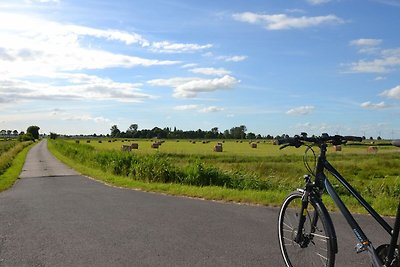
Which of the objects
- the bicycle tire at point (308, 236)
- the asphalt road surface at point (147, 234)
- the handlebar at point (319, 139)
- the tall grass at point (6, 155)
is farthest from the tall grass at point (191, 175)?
the handlebar at point (319, 139)

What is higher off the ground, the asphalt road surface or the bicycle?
the bicycle

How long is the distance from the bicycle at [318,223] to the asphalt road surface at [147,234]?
0.81 metres

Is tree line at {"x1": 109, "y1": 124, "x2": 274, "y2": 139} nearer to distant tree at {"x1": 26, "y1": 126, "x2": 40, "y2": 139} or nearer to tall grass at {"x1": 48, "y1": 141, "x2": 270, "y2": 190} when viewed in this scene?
distant tree at {"x1": 26, "y1": 126, "x2": 40, "y2": 139}

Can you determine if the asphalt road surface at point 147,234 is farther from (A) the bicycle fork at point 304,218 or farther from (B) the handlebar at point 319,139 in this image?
(B) the handlebar at point 319,139

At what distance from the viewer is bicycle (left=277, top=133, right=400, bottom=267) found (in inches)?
146

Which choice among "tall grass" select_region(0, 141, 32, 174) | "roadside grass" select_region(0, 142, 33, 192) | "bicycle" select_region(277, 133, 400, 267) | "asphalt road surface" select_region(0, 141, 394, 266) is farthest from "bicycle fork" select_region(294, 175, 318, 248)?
"tall grass" select_region(0, 141, 32, 174)

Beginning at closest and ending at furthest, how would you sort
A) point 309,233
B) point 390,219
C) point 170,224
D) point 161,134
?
point 309,233, point 170,224, point 390,219, point 161,134

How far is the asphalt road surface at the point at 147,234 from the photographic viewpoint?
568 centimetres

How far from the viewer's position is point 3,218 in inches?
357

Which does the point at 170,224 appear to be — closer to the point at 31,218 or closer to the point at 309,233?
the point at 31,218

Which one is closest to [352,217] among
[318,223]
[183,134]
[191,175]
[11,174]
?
[318,223]

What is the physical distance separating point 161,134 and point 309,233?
15034 centimetres

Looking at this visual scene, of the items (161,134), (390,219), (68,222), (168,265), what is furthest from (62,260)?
(161,134)

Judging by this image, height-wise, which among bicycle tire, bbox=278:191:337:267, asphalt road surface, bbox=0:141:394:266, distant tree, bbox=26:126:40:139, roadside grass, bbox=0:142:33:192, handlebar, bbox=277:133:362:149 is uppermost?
distant tree, bbox=26:126:40:139
